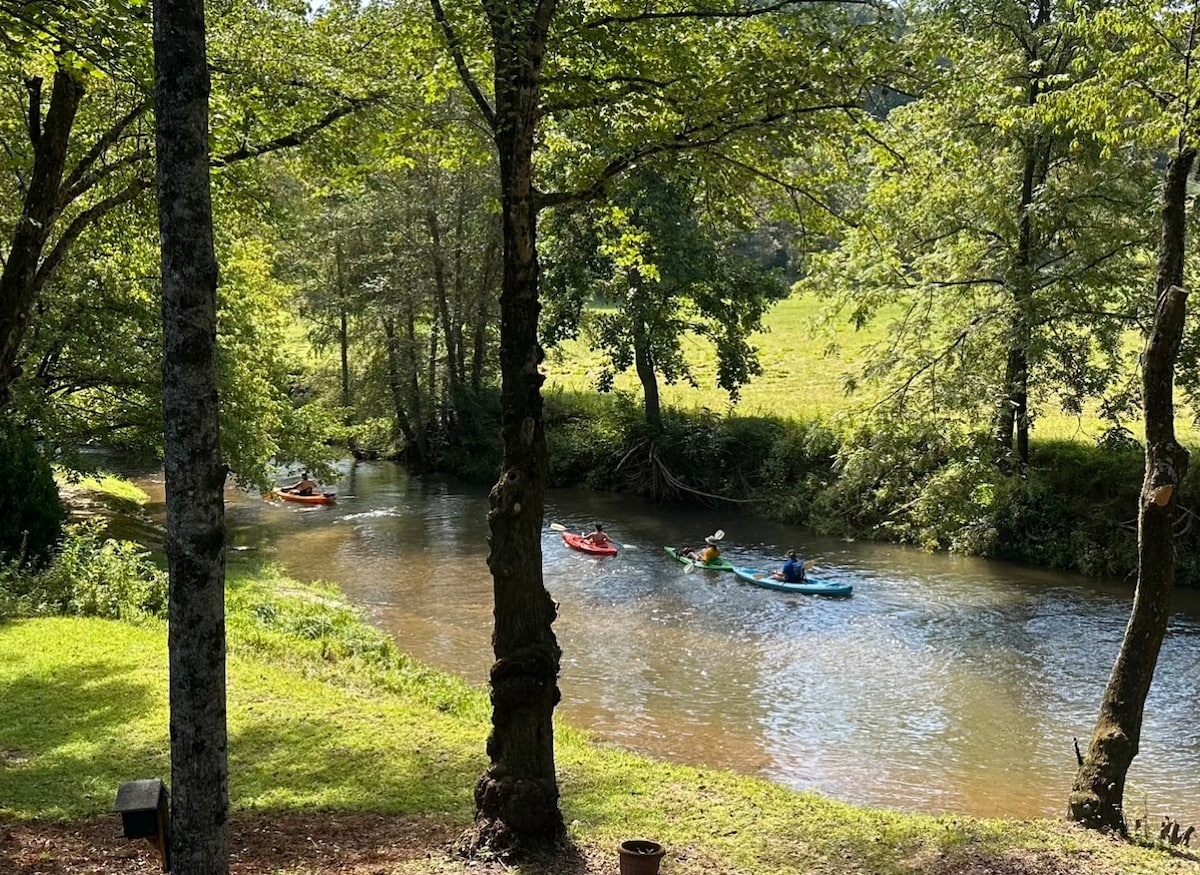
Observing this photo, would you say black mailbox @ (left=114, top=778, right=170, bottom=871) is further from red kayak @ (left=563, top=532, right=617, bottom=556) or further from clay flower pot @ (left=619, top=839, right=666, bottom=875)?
red kayak @ (left=563, top=532, right=617, bottom=556)

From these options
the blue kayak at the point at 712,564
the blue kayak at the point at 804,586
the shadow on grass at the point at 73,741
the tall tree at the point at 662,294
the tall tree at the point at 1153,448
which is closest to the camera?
the shadow on grass at the point at 73,741

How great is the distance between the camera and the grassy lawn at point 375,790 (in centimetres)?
630

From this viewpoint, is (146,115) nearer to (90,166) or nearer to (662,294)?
(90,166)

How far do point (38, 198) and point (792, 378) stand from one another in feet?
88.6

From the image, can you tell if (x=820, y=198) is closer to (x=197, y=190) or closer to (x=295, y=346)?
(x=197, y=190)

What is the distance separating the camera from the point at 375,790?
24.7 feet

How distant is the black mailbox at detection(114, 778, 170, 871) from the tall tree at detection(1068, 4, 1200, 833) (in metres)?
6.31

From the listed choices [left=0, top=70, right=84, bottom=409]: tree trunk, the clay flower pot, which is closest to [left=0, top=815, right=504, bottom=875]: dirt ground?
the clay flower pot

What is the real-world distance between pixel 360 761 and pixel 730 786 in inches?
121

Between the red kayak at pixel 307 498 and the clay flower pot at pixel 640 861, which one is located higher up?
the red kayak at pixel 307 498

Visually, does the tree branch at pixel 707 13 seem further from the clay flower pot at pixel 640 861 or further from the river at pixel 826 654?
the river at pixel 826 654

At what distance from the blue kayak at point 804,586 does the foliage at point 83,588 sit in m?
10.2

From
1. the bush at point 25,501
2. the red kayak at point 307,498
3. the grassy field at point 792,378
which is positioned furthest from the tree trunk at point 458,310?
the bush at point 25,501

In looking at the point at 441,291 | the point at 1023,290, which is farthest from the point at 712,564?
the point at 441,291
